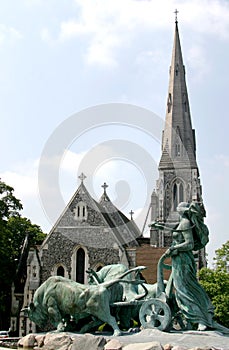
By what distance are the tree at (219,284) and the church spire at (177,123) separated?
2616cm

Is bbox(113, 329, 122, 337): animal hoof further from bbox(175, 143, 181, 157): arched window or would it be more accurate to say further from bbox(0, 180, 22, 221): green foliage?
bbox(175, 143, 181, 157): arched window

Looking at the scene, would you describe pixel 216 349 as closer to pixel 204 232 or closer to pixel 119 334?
pixel 119 334

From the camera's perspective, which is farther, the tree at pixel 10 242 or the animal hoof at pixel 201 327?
the tree at pixel 10 242

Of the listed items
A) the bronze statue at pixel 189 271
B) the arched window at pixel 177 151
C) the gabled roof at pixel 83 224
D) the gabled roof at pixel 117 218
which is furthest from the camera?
the arched window at pixel 177 151

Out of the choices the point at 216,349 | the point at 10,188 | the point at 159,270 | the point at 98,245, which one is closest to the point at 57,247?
the point at 98,245

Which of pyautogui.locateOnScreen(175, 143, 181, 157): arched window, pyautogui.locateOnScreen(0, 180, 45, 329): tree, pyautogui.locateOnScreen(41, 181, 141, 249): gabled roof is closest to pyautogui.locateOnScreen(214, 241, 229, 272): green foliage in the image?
pyautogui.locateOnScreen(41, 181, 141, 249): gabled roof

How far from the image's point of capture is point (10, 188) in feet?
126

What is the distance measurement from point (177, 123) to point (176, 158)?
5.05 metres

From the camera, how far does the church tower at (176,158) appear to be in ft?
188

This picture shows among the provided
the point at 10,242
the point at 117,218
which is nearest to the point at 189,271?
the point at 10,242

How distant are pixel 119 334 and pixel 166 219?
148 feet

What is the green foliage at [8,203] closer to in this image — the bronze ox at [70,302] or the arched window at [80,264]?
the arched window at [80,264]

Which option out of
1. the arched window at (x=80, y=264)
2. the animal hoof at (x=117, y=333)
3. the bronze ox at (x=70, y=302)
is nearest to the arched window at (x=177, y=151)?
the arched window at (x=80, y=264)

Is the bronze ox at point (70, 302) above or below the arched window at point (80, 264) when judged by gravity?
below
